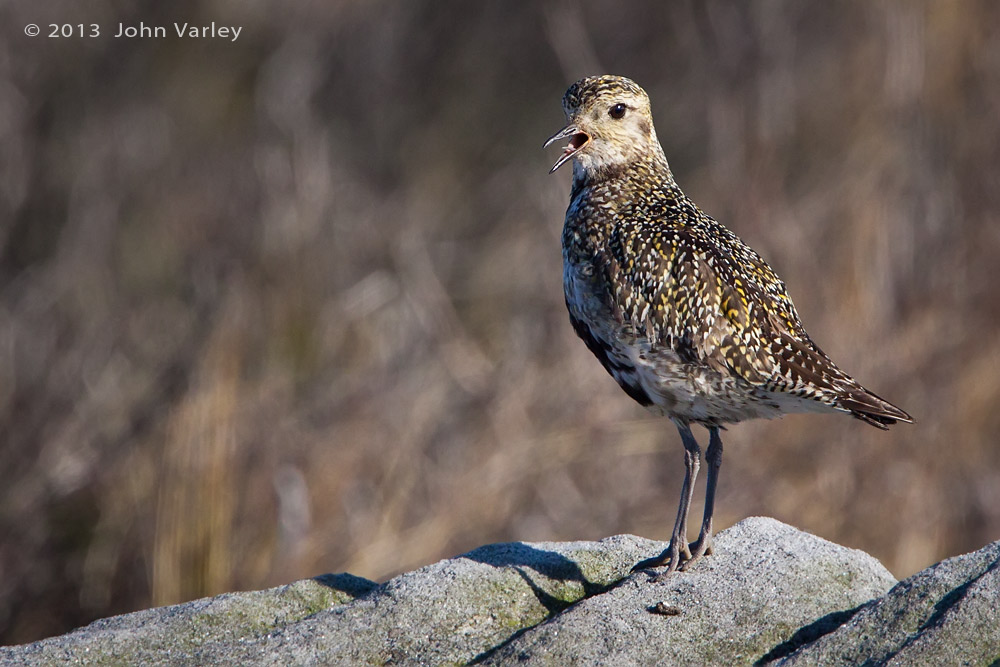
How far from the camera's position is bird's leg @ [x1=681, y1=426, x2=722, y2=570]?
498 centimetres

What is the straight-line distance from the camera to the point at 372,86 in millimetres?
15797

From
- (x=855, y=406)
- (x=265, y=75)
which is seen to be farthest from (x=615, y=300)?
(x=265, y=75)

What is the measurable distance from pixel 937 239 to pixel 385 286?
4633mm

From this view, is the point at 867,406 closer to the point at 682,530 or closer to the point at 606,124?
the point at 682,530

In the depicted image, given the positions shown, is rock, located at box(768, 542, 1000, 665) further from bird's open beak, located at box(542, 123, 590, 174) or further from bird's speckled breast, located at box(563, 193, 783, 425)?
bird's open beak, located at box(542, 123, 590, 174)

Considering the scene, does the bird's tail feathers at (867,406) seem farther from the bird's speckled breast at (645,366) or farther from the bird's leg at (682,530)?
the bird's leg at (682,530)

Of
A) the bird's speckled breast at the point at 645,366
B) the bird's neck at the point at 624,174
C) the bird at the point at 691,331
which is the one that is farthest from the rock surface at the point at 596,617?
the bird's neck at the point at 624,174

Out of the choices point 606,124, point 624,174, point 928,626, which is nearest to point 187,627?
point 928,626

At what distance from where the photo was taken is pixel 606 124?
604cm

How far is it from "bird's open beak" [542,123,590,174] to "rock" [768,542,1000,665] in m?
2.44

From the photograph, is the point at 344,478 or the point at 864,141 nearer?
the point at 344,478

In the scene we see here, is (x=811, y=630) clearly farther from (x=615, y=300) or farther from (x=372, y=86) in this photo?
(x=372, y=86)

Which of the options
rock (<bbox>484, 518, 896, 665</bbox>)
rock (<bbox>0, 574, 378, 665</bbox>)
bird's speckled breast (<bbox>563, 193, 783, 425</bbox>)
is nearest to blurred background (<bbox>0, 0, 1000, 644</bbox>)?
rock (<bbox>0, 574, 378, 665</bbox>)

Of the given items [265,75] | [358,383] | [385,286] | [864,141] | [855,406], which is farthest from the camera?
[265,75]
